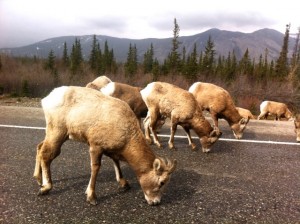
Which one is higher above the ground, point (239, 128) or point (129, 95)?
point (129, 95)

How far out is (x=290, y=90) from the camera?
30.9 meters

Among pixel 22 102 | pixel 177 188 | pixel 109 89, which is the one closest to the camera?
pixel 177 188

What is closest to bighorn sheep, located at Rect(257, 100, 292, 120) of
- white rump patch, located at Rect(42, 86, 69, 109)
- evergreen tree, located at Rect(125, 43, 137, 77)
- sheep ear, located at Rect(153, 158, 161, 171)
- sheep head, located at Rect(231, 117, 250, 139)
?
sheep head, located at Rect(231, 117, 250, 139)

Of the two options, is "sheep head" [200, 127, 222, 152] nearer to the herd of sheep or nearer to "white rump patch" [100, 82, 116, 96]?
"white rump patch" [100, 82, 116, 96]

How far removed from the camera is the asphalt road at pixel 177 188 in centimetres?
515

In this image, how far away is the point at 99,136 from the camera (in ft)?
17.7

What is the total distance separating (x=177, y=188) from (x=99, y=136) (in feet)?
6.46

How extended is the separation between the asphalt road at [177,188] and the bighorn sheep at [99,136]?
36cm

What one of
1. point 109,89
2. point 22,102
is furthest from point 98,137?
point 22,102

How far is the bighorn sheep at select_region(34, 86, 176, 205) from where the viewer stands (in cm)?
544

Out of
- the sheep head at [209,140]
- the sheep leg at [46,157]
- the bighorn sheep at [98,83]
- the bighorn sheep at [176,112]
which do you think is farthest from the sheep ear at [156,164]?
the bighorn sheep at [98,83]

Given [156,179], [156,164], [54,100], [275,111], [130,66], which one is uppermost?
[54,100]

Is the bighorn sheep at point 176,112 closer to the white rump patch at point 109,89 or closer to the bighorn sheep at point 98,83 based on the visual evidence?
the white rump patch at point 109,89

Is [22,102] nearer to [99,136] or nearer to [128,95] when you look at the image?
[128,95]
